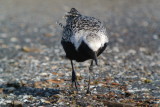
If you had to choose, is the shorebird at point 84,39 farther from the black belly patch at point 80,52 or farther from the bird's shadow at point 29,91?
the bird's shadow at point 29,91

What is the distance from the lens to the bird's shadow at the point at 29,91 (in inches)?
283

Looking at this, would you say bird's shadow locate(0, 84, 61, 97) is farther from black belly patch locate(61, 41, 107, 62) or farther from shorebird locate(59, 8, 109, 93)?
black belly patch locate(61, 41, 107, 62)

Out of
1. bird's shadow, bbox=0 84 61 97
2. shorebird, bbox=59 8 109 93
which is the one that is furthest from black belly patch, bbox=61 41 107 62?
bird's shadow, bbox=0 84 61 97

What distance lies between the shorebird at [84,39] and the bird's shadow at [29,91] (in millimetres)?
575

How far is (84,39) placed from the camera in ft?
20.4

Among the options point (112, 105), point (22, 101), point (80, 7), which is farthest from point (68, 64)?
point (80, 7)

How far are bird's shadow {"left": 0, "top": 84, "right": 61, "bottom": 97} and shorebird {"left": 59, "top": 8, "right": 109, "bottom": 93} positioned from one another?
1.89 ft

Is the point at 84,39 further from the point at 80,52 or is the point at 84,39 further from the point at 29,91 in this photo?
the point at 29,91

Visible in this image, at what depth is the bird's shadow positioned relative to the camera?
7195 millimetres

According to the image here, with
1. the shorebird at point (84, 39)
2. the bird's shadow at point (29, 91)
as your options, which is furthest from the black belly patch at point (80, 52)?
the bird's shadow at point (29, 91)

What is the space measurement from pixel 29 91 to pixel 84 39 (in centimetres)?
208

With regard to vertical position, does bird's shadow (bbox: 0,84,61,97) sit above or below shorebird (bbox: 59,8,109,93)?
below

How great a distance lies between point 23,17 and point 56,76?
11.8 meters

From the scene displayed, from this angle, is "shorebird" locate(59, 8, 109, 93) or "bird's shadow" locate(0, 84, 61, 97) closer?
"shorebird" locate(59, 8, 109, 93)
